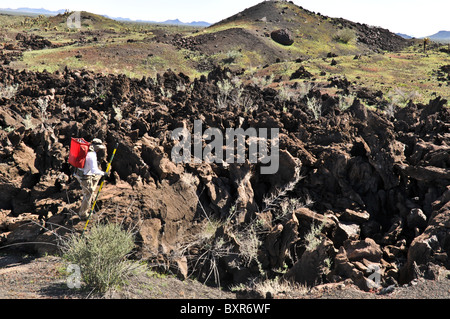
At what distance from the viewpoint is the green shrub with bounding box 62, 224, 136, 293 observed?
4.76 meters

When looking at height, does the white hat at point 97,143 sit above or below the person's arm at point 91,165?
above

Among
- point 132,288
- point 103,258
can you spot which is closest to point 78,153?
point 103,258

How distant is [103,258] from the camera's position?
4.86 metres

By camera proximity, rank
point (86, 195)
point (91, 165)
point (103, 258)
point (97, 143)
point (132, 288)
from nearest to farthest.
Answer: point (103, 258), point (132, 288), point (91, 165), point (86, 195), point (97, 143)

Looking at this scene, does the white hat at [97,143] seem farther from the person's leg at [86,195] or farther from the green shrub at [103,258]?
the green shrub at [103,258]

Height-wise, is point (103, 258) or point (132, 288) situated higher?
point (103, 258)

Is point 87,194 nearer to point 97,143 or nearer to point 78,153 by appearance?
point 78,153

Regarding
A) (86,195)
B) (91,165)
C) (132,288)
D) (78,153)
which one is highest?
(78,153)

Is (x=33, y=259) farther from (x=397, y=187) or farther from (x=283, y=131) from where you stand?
(x=397, y=187)

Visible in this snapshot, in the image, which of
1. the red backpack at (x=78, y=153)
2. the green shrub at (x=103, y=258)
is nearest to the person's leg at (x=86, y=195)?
the red backpack at (x=78, y=153)

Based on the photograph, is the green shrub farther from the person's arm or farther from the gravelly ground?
the person's arm

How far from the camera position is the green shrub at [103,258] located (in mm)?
4758


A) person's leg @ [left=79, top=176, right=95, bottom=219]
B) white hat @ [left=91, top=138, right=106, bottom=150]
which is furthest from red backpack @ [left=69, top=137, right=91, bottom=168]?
white hat @ [left=91, top=138, right=106, bottom=150]

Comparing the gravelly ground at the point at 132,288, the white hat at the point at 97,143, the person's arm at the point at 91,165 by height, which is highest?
the white hat at the point at 97,143
